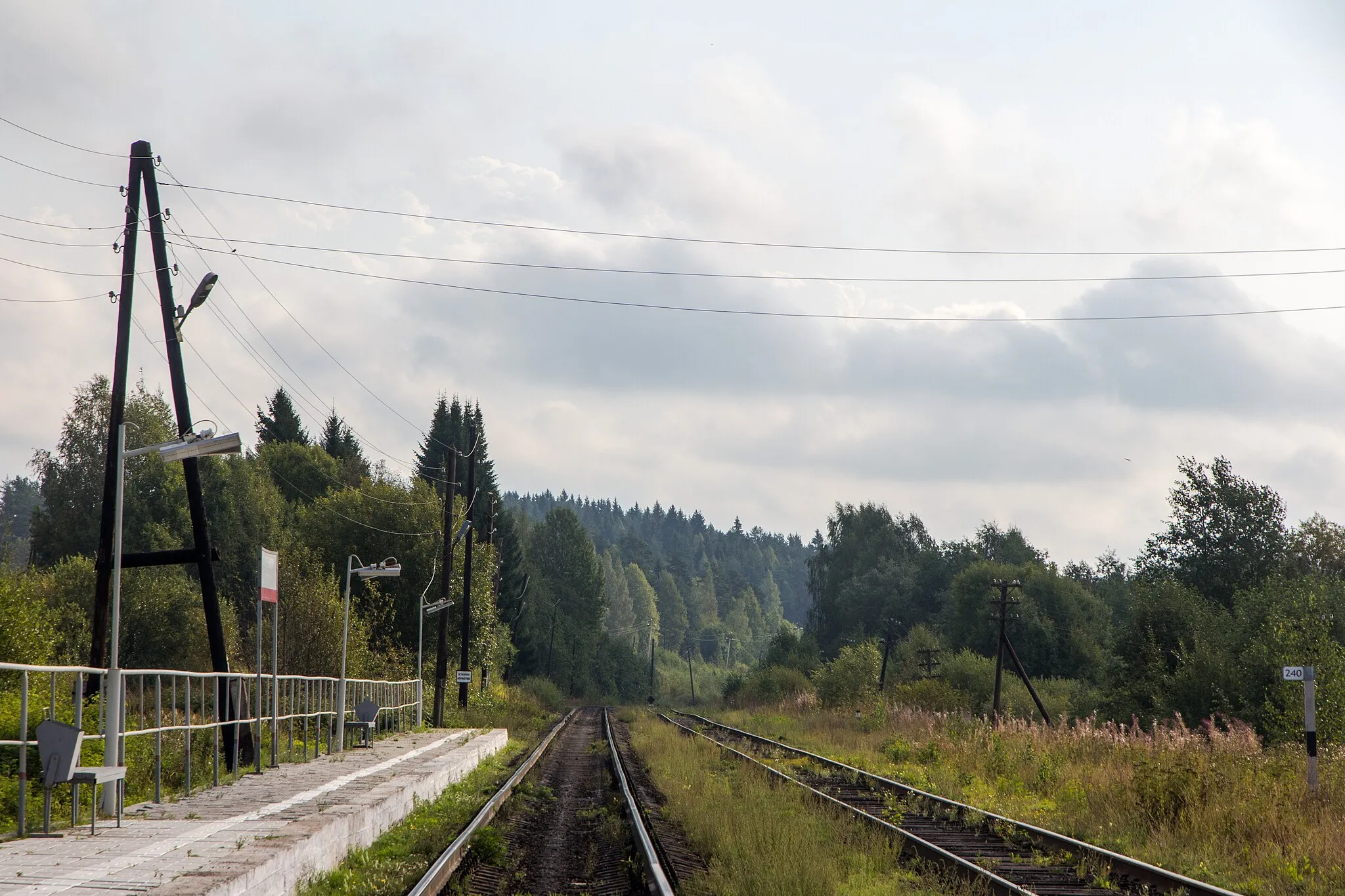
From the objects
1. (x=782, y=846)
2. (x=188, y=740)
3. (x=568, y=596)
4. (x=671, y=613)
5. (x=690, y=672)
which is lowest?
(x=690, y=672)

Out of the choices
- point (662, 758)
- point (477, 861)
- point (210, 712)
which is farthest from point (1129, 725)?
point (477, 861)

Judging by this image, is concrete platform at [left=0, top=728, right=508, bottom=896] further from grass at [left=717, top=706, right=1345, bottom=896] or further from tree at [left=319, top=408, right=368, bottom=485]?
tree at [left=319, top=408, right=368, bottom=485]

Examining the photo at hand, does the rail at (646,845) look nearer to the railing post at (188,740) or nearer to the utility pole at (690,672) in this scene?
the railing post at (188,740)

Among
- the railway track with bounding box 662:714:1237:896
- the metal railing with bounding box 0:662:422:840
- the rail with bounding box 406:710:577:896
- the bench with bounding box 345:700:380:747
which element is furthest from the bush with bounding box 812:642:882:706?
the rail with bounding box 406:710:577:896

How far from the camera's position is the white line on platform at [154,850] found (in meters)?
8.02

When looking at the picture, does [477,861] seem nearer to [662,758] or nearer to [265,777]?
[265,777]

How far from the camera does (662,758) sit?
26500 mm

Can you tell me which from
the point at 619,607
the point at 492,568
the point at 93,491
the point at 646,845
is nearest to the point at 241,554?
the point at 93,491

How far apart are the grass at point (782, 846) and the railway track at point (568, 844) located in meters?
0.38

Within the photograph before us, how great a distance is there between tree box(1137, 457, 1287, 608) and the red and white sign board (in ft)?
173

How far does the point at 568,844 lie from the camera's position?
1378cm

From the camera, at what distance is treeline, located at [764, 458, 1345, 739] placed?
35.6 metres

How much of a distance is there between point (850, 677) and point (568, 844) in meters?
42.9

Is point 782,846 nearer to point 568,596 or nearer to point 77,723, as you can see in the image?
point 77,723
